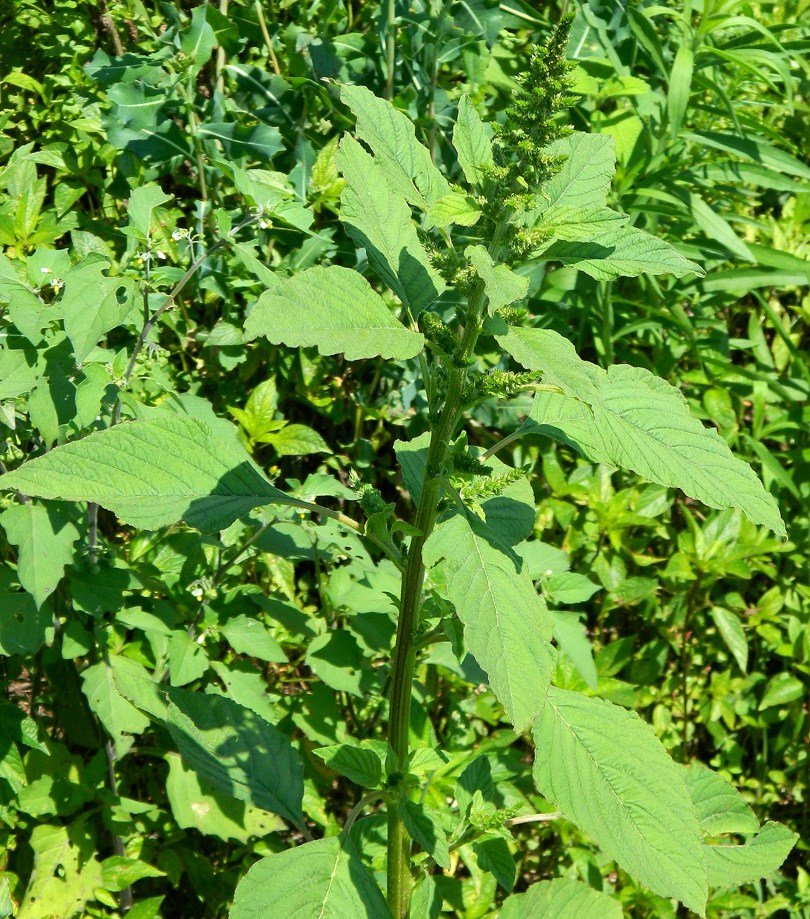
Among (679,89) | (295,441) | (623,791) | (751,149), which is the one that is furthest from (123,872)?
(751,149)

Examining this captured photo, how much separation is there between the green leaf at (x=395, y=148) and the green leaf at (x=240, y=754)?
1.08 metres

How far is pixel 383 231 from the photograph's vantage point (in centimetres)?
158

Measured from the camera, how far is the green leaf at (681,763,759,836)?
80.7 inches

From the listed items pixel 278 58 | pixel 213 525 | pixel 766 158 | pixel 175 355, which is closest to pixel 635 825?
pixel 213 525

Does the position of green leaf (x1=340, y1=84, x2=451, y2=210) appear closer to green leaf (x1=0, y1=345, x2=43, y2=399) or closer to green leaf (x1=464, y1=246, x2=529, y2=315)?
green leaf (x1=464, y1=246, x2=529, y2=315)

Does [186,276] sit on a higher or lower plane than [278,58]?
lower

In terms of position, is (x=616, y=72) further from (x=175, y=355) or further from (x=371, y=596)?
(x=371, y=596)

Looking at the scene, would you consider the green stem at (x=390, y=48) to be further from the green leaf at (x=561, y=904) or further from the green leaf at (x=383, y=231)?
the green leaf at (x=561, y=904)

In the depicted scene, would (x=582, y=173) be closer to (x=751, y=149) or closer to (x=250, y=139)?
(x=250, y=139)

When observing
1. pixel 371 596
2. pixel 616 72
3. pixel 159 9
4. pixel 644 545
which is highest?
pixel 159 9

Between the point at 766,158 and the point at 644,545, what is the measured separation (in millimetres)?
1329

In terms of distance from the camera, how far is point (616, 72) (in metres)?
3.18

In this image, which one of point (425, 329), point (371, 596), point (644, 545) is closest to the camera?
point (425, 329)

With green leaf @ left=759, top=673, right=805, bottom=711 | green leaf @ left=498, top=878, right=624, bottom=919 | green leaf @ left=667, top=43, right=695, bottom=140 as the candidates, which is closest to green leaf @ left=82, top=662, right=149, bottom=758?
green leaf @ left=498, top=878, right=624, bottom=919
